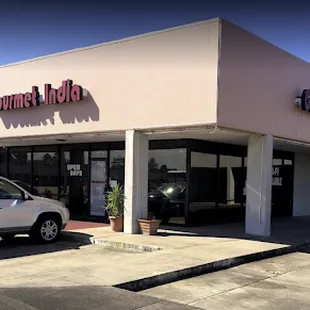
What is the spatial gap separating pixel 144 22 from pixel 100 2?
38.6 inches

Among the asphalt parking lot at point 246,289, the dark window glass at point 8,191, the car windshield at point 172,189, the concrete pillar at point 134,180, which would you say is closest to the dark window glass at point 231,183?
the car windshield at point 172,189

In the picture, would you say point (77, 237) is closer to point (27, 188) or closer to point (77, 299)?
point (77, 299)

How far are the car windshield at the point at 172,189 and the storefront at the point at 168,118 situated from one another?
0.12 ft

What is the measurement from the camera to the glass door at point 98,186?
651 inches

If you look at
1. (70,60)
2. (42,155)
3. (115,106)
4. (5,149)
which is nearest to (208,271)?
(115,106)

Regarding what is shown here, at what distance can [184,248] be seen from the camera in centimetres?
1052

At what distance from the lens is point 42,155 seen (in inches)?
731

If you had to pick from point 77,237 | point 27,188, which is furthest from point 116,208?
point 27,188

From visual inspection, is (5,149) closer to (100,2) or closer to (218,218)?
(218,218)

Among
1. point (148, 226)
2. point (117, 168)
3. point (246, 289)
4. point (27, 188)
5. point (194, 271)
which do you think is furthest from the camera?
point (27, 188)

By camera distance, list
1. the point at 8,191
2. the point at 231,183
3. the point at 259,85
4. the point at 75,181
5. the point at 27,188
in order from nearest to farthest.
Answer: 1. the point at 8,191
2. the point at 259,85
3. the point at 231,183
4. the point at 75,181
5. the point at 27,188

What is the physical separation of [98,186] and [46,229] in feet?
17.4

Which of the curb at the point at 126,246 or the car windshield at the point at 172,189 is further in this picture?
the car windshield at the point at 172,189

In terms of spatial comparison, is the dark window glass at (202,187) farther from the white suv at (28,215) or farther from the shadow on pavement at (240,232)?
the white suv at (28,215)
